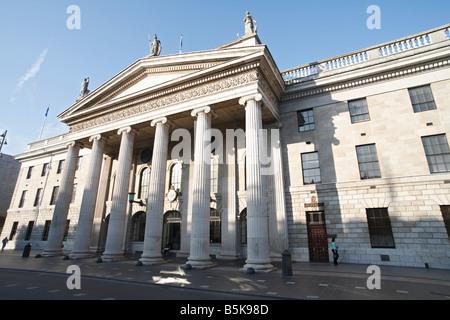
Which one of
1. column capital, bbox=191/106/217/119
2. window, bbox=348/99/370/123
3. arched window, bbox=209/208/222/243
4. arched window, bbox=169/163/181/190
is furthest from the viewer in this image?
arched window, bbox=169/163/181/190

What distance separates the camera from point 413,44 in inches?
621

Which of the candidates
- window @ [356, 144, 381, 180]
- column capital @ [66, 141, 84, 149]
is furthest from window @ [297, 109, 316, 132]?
column capital @ [66, 141, 84, 149]

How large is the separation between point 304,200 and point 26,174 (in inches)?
1444

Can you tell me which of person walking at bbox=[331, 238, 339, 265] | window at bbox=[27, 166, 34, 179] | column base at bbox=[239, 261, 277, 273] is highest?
window at bbox=[27, 166, 34, 179]

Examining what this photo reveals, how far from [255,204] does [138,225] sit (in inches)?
563

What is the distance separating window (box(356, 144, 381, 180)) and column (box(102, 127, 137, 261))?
1635cm

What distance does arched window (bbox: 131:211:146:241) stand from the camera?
22531 millimetres

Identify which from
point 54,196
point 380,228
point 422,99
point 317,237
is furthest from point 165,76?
point 54,196

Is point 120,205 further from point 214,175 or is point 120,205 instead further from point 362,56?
point 362,56

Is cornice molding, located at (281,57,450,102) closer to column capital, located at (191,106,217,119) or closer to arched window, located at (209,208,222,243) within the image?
column capital, located at (191,106,217,119)

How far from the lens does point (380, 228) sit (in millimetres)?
14438

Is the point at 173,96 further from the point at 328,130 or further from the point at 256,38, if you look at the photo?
the point at 328,130
